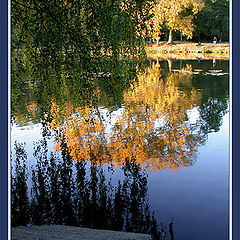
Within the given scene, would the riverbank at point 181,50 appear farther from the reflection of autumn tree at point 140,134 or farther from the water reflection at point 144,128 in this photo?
the reflection of autumn tree at point 140,134

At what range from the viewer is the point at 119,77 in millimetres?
5652

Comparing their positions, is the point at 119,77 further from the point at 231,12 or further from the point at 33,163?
Result: the point at 33,163

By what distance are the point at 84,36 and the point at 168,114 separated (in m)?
8.77

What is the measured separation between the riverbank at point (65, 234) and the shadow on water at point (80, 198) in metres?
0.57

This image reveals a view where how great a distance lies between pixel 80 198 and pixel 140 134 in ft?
15.2

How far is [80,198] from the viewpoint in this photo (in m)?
6.63

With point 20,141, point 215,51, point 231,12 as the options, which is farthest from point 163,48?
point 231,12

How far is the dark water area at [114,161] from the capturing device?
217 inches

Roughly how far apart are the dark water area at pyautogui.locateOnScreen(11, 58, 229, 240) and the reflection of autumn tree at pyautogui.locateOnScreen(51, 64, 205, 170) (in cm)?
3
